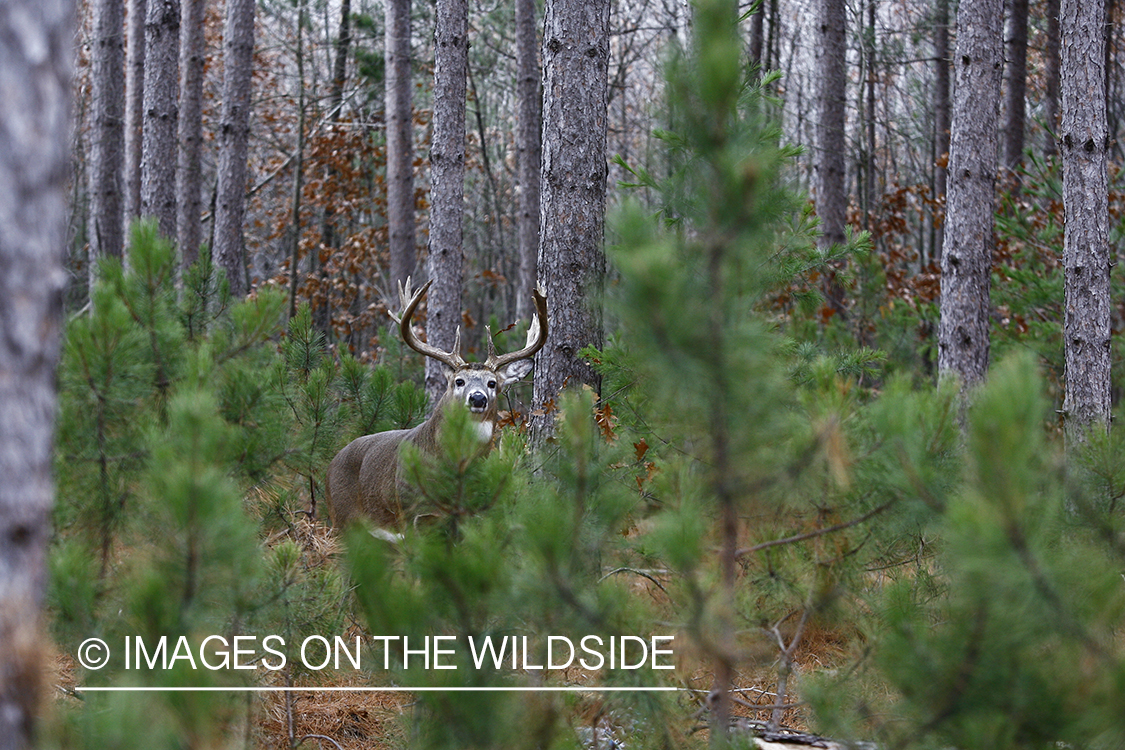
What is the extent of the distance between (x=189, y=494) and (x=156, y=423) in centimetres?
132

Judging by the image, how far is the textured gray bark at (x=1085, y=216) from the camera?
22.1 feet

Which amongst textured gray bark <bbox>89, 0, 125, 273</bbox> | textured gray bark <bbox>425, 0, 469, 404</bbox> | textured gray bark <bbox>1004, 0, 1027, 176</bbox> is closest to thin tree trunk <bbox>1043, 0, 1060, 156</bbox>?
textured gray bark <bbox>1004, 0, 1027, 176</bbox>

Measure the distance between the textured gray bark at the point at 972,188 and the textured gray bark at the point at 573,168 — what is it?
3.13 m

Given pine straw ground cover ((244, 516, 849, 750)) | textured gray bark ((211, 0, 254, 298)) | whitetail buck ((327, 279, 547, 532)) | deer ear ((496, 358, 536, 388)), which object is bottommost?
pine straw ground cover ((244, 516, 849, 750))

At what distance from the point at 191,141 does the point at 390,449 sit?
7125 millimetres

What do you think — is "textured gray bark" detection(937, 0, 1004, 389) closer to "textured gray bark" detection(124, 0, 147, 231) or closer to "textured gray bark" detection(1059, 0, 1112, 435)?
"textured gray bark" detection(1059, 0, 1112, 435)

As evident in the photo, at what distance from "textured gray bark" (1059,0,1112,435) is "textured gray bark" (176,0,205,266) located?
28.2ft

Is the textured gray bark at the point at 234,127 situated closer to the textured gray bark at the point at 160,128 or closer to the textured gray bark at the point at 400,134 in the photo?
the textured gray bark at the point at 160,128

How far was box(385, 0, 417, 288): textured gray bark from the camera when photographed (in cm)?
1284

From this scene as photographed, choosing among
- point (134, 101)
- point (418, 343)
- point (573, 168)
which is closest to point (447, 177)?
point (418, 343)

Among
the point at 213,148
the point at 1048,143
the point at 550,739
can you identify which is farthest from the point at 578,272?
the point at 213,148

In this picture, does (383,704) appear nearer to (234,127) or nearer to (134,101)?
(234,127)

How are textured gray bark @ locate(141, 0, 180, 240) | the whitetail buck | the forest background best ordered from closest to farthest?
1. the forest background
2. the whitetail buck
3. textured gray bark @ locate(141, 0, 180, 240)

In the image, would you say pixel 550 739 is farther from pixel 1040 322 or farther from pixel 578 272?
pixel 1040 322
